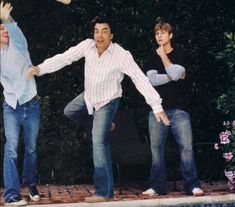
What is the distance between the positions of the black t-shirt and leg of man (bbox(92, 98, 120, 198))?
0.80m

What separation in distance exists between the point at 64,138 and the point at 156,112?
198 cm

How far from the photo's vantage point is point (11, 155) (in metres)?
8.95

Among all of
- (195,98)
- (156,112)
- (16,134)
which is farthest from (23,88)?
(195,98)

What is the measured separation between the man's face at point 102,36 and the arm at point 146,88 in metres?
0.33

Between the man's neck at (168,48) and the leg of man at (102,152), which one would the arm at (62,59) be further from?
the man's neck at (168,48)

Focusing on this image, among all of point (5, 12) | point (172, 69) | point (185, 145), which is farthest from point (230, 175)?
point (5, 12)

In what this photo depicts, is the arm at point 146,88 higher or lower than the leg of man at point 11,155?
higher

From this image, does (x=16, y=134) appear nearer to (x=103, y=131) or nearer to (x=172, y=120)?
(x=103, y=131)

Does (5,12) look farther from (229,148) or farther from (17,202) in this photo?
(229,148)

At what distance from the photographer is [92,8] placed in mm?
10203

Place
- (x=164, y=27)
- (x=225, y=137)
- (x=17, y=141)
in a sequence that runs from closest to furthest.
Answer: (x=17, y=141) < (x=164, y=27) < (x=225, y=137)

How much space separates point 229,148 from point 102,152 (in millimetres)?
2029

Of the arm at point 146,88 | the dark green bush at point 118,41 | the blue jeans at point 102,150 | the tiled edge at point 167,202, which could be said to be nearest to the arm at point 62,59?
the dark green bush at point 118,41

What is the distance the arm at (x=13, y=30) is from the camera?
9133 millimetres
